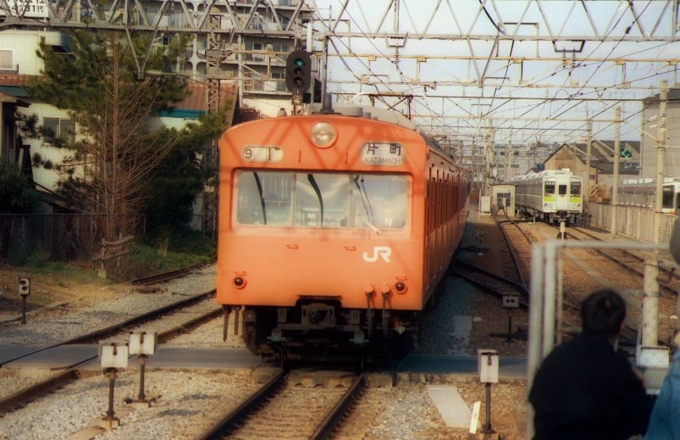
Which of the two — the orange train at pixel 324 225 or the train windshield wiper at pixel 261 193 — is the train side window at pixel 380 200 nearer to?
the orange train at pixel 324 225

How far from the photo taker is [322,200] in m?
10.5

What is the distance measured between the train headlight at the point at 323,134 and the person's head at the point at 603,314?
20.7 ft

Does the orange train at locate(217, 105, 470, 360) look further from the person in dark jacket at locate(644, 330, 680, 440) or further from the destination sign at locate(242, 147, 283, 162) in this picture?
the person in dark jacket at locate(644, 330, 680, 440)

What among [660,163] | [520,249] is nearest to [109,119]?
[520,249]

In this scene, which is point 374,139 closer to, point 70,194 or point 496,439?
point 496,439

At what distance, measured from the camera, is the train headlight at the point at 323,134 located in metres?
10.4

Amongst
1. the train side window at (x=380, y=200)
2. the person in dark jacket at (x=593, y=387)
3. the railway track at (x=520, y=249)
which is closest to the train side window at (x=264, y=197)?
the train side window at (x=380, y=200)

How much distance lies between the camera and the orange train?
1030 cm

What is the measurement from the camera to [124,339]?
547 inches

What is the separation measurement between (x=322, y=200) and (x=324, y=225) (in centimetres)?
27

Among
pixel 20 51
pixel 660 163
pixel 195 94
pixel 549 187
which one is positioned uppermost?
pixel 20 51

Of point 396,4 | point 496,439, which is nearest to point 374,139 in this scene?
point 496,439

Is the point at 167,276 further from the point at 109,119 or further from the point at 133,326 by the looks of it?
the point at 133,326

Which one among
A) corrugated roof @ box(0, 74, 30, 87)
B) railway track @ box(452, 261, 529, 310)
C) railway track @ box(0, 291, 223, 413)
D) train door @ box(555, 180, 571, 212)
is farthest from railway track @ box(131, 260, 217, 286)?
train door @ box(555, 180, 571, 212)
